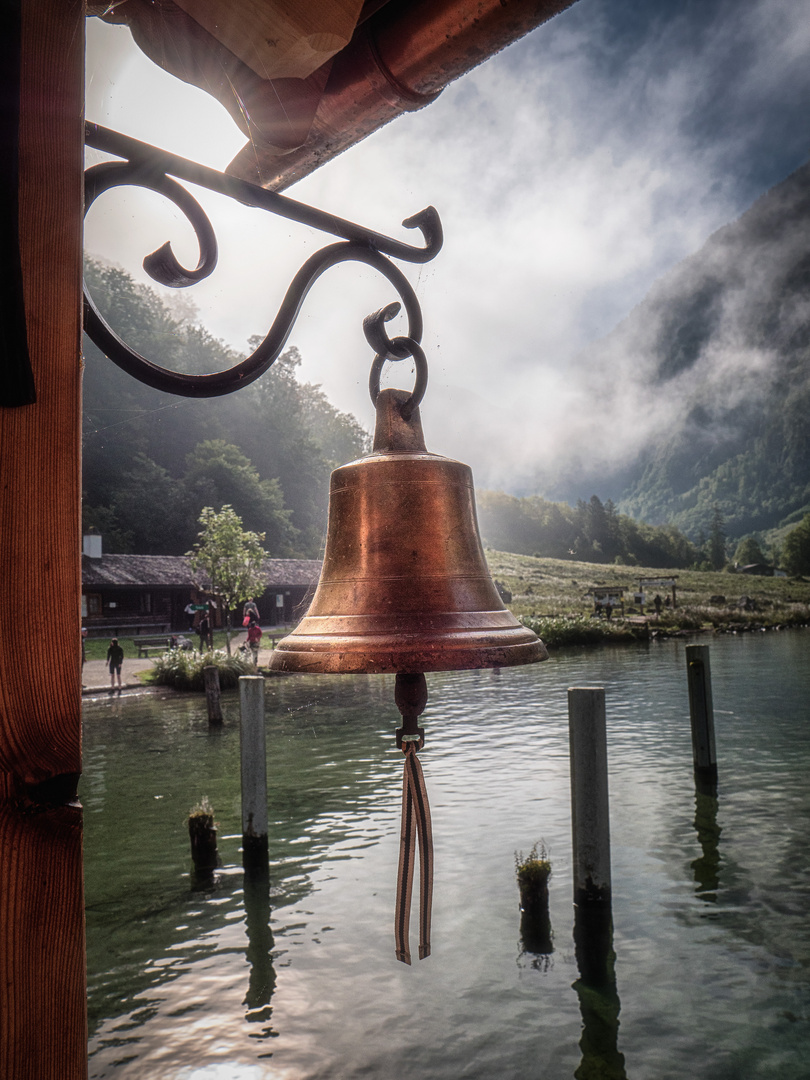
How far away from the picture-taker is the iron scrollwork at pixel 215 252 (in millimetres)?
1329

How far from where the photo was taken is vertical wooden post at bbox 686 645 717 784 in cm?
1041

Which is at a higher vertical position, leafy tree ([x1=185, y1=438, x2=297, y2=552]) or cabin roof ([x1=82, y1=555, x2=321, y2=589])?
leafy tree ([x1=185, y1=438, x2=297, y2=552])

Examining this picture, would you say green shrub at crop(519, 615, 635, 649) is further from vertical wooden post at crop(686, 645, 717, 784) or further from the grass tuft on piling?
the grass tuft on piling

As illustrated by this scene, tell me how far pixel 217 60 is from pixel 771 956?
22.2 ft

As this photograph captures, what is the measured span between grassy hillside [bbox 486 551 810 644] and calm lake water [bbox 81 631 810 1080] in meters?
18.4

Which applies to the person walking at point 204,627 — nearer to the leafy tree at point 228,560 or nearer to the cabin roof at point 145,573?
the leafy tree at point 228,560

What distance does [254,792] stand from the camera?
7.81 meters

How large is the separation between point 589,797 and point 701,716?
17.1ft

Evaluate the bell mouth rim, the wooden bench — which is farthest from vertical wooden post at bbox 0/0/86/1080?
the wooden bench

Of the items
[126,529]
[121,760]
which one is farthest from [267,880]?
[126,529]

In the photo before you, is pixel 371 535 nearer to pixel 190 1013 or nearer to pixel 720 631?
pixel 190 1013

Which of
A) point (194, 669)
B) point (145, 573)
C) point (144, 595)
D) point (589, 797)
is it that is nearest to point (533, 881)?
point (589, 797)

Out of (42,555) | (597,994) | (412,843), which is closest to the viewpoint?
(42,555)

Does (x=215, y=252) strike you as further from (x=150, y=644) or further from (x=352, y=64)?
(x=150, y=644)
